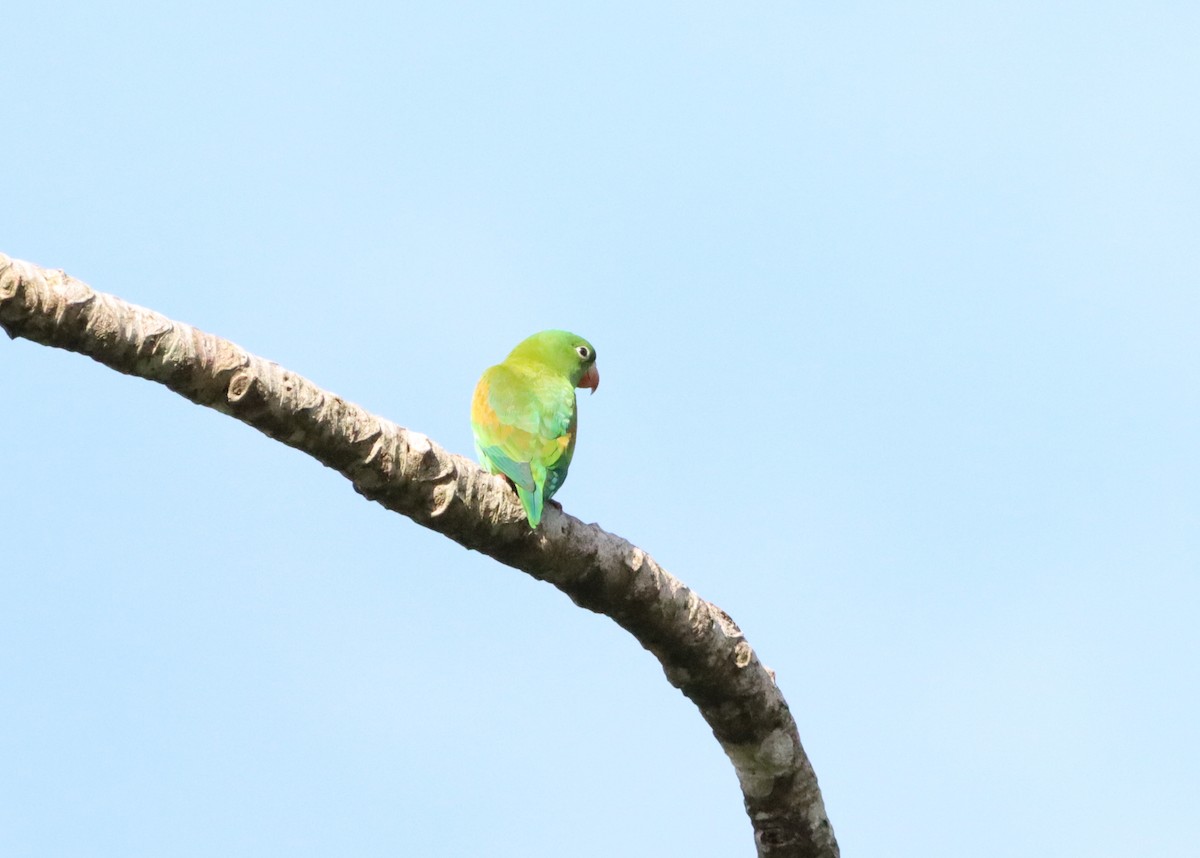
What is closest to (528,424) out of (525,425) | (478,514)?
(525,425)

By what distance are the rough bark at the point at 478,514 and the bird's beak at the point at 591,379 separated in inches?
112

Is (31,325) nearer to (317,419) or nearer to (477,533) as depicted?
(317,419)

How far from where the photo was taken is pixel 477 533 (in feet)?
14.8

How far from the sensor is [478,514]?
14.6ft

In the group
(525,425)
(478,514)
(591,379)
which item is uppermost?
(591,379)

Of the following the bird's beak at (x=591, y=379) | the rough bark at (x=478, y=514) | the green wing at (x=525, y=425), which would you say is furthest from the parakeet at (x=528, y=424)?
the bird's beak at (x=591, y=379)

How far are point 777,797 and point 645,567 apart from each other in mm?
1148

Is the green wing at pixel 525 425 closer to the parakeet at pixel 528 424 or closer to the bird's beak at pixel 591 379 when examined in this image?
the parakeet at pixel 528 424

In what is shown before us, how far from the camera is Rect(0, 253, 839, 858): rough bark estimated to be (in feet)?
12.3

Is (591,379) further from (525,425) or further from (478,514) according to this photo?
(478,514)

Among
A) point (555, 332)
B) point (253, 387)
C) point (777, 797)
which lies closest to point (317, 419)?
point (253, 387)

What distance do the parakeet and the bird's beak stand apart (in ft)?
1.39

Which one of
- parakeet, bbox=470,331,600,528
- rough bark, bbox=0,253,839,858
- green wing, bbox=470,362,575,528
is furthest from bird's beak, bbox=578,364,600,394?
rough bark, bbox=0,253,839,858

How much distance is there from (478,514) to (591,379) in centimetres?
327
